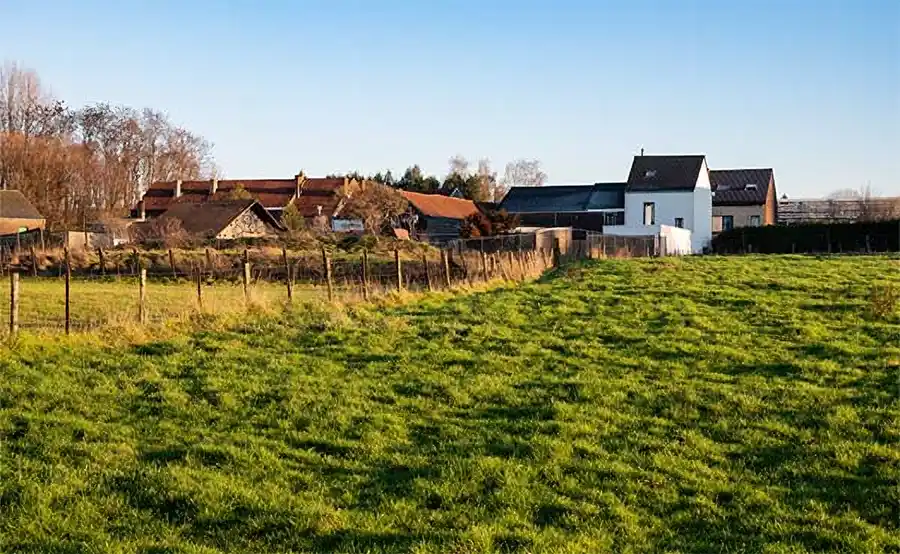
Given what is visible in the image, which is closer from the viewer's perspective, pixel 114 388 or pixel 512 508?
pixel 512 508

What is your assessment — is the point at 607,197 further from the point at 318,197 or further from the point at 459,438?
the point at 459,438

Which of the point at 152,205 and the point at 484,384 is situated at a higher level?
the point at 152,205

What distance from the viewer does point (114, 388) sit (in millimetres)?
9656

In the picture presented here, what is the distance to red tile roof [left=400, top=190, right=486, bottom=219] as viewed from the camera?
67812mm

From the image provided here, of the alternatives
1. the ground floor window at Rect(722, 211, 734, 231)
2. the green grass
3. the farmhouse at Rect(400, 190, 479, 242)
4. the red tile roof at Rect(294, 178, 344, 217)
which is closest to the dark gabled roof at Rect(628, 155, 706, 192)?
the ground floor window at Rect(722, 211, 734, 231)

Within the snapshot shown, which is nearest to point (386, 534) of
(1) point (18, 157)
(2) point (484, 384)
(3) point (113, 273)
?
(2) point (484, 384)

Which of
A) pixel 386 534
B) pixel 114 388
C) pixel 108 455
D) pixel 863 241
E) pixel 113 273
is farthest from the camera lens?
pixel 863 241

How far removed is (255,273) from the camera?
3275cm

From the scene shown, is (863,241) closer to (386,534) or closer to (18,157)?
(386,534)

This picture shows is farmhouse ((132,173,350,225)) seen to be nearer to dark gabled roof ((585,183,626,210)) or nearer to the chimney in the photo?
the chimney

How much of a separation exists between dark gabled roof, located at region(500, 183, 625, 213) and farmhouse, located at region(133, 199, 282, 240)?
22.6 meters

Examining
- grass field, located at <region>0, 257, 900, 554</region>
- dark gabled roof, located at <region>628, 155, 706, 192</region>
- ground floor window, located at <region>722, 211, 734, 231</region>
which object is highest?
dark gabled roof, located at <region>628, 155, 706, 192</region>

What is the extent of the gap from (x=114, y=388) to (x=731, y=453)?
22.0ft

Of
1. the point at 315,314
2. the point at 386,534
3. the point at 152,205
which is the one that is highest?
A: the point at 152,205
